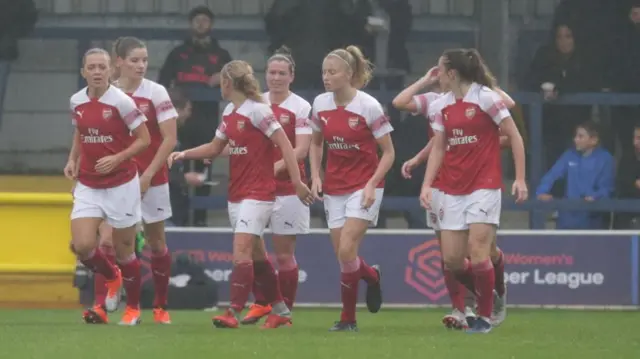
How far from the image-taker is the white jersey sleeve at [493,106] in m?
10.6

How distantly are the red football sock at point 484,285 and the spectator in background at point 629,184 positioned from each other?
461 cm

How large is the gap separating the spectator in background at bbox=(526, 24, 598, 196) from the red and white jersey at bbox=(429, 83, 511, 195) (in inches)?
177

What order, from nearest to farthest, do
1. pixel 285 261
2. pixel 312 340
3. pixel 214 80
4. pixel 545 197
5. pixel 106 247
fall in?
pixel 312 340 < pixel 285 261 < pixel 106 247 < pixel 545 197 < pixel 214 80

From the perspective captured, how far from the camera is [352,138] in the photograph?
11.1 meters

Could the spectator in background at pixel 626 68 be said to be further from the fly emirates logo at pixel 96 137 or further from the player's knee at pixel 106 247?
the fly emirates logo at pixel 96 137

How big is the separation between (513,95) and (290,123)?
3943 millimetres

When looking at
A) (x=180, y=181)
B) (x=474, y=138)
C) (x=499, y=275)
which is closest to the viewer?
(x=474, y=138)

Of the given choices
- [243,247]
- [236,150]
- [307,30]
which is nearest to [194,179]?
[307,30]

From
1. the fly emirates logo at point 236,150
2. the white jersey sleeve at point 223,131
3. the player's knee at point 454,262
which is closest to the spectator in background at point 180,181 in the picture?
the white jersey sleeve at point 223,131

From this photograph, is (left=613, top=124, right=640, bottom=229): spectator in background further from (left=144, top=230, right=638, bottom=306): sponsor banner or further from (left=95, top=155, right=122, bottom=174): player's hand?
(left=95, top=155, right=122, bottom=174): player's hand

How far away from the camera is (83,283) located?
1403 cm

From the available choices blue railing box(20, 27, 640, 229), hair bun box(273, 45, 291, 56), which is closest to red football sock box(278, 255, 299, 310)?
hair bun box(273, 45, 291, 56)

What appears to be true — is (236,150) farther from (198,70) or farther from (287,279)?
(198,70)

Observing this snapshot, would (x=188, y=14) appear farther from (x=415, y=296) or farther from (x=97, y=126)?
(x=97, y=126)
